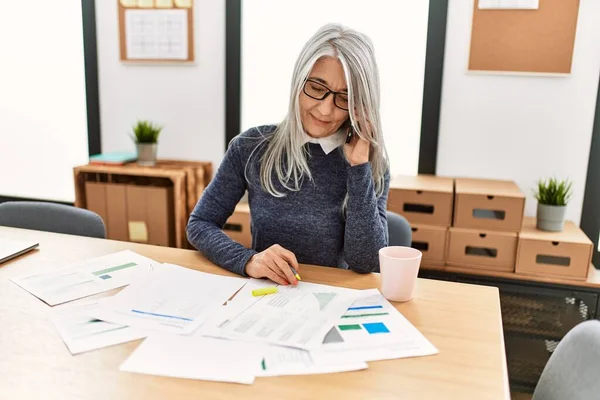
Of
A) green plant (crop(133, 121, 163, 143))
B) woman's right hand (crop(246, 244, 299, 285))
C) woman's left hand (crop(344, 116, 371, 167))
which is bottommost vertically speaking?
woman's right hand (crop(246, 244, 299, 285))

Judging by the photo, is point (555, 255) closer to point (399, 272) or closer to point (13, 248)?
point (399, 272)

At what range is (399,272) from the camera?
44.0 inches

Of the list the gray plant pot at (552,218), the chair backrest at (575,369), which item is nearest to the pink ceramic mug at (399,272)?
the chair backrest at (575,369)

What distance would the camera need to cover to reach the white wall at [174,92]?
303cm

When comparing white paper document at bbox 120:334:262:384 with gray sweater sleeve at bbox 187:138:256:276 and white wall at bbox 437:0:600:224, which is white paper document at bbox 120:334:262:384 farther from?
white wall at bbox 437:0:600:224

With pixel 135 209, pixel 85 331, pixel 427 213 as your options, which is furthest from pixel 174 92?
pixel 85 331

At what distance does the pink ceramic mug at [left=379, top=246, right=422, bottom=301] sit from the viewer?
111 centimetres

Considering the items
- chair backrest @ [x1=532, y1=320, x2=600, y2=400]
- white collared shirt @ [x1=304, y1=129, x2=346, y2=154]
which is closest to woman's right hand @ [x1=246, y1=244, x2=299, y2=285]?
white collared shirt @ [x1=304, y1=129, x2=346, y2=154]

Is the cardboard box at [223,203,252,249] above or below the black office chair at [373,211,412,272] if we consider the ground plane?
below

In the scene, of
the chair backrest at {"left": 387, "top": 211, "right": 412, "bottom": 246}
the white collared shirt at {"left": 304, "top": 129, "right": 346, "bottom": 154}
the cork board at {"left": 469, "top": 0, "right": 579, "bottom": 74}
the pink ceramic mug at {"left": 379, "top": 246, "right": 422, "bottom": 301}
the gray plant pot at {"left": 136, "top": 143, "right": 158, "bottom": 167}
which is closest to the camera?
the pink ceramic mug at {"left": 379, "top": 246, "right": 422, "bottom": 301}

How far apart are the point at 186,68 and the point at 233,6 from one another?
455 millimetres

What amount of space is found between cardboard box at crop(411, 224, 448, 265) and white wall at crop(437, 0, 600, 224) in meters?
0.51

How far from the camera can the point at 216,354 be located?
0.89 metres

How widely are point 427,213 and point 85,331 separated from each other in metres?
1.76
